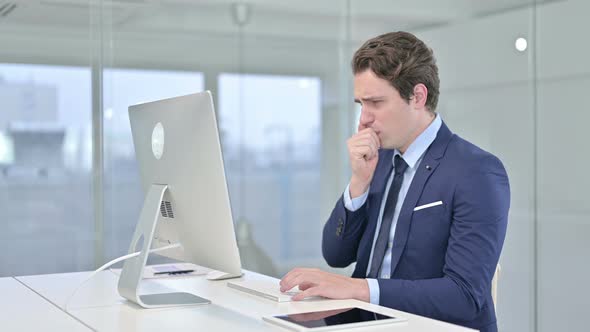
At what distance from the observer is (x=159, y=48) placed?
475 centimetres

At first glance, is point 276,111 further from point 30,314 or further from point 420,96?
point 30,314

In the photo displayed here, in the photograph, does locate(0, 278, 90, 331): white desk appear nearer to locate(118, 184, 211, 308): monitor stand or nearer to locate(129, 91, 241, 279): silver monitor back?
locate(118, 184, 211, 308): monitor stand

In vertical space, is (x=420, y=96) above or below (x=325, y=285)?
above

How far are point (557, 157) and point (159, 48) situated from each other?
232cm

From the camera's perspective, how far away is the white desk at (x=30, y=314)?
6.88 ft

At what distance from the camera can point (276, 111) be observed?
16.6 feet

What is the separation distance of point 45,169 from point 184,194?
232 centimetres

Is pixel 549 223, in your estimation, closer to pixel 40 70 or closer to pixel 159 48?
pixel 159 48

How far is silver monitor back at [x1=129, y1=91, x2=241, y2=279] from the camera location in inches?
89.4

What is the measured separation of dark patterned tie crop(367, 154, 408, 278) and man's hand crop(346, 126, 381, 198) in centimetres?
8

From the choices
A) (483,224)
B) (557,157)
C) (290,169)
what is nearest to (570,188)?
(557,157)

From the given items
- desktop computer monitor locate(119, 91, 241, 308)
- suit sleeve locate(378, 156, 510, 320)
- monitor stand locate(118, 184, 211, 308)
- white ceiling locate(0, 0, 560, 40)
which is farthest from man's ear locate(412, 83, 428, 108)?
white ceiling locate(0, 0, 560, 40)

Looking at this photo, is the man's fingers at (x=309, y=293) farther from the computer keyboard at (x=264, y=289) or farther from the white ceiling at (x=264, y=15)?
the white ceiling at (x=264, y=15)

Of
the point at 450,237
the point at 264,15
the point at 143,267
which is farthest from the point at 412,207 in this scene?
the point at 264,15
